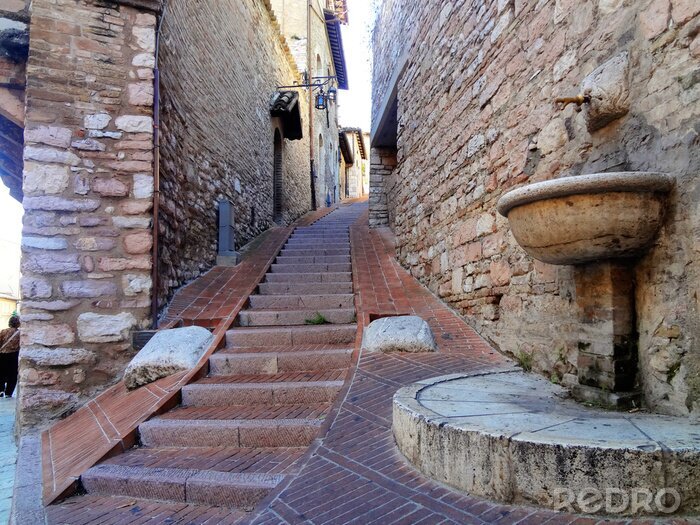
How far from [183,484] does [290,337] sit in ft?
6.44

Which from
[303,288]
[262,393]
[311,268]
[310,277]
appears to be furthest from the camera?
[311,268]

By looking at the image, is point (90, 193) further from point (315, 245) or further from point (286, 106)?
point (286, 106)

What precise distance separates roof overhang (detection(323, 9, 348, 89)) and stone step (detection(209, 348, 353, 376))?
63.8 feet

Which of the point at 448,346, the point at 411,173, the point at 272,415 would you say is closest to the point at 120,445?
the point at 272,415

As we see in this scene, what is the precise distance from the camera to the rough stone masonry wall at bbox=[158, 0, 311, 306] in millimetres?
5203

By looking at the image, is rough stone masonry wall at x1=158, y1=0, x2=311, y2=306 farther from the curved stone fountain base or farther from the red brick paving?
the curved stone fountain base

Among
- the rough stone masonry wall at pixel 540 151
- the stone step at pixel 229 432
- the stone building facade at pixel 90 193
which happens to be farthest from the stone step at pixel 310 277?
the stone step at pixel 229 432

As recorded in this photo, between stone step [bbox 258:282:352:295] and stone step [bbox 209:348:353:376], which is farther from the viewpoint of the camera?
stone step [bbox 258:282:352:295]

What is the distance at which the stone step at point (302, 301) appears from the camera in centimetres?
520

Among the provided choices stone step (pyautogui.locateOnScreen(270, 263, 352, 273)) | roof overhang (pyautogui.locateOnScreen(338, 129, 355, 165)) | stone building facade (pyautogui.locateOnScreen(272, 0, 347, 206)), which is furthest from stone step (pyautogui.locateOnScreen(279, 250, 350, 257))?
roof overhang (pyautogui.locateOnScreen(338, 129, 355, 165))

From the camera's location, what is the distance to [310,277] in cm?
616

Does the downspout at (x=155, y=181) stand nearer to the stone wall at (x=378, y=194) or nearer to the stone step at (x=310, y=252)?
the stone step at (x=310, y=252)

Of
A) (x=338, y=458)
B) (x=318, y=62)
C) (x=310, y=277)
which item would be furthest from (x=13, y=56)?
(x=318, y=62)

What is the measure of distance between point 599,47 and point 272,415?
307 centimetres
